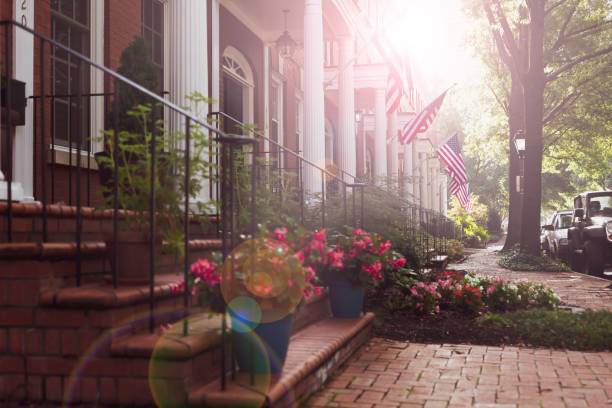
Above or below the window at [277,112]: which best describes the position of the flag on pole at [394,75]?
above

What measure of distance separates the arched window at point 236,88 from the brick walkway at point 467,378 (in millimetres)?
7213

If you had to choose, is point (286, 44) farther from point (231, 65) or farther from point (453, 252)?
point (453, 252)

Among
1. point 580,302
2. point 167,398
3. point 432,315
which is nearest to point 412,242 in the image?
point 432,315

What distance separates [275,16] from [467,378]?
9649 mm

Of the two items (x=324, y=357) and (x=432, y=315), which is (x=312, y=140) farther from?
(x=324, y=357)

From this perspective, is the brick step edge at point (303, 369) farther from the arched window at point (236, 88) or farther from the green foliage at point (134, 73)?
the arched window at point (236, 88)

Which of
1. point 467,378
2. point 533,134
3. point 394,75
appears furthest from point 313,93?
point 467,378

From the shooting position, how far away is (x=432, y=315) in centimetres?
645

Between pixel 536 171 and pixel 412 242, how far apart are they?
810cm

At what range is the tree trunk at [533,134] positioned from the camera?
47.8 ft

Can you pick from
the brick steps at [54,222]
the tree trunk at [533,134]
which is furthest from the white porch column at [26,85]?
the tree trunk at [533,134]

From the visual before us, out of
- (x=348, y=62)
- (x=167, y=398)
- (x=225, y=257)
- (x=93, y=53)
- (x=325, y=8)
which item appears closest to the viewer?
(x=167, y=398)

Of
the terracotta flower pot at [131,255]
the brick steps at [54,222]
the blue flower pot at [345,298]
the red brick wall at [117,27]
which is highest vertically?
the red brick wall at [117,27]

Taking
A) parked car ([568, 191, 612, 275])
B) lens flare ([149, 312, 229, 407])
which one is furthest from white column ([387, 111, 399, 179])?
lens flare ([149, 312, 229, 407])
